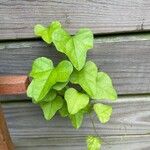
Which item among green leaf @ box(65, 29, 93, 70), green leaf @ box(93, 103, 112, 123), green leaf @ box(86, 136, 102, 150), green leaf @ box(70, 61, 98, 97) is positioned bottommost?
green leaf @ box(86, 136, 102, 150)

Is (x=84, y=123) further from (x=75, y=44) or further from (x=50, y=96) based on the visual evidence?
(x=75, y=44)

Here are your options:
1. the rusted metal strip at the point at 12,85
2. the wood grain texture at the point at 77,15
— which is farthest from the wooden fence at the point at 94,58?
the rusted metal strip at the point at 12,85

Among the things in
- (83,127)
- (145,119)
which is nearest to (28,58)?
(83,127)

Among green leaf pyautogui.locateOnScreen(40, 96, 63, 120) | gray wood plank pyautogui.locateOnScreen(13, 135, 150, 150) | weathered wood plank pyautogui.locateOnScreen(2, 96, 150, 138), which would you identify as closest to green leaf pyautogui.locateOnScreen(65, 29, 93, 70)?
green leaf pyautogui.locateOnScreen(40, 96, 63, 120)

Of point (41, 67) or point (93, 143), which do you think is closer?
point (41, 67)

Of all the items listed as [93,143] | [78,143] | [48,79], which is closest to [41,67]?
[48,79]

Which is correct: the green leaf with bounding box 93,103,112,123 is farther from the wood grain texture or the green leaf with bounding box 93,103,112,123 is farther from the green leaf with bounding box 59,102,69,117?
the wood grain texture

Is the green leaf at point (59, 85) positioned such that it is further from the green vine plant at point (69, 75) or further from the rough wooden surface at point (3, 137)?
the rough wooden surface at point (3, 137)
